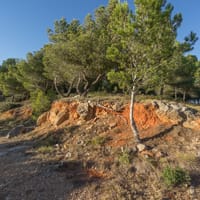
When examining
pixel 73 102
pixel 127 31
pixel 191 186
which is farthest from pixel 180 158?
pixel 73 102

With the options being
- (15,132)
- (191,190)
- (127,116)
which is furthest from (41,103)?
(191,190)

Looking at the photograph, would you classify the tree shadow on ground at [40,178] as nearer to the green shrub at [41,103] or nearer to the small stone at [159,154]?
the small stone at [159,154]

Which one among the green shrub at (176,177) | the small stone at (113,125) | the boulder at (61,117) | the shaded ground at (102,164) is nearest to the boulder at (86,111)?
the shaded ground at (102,164)

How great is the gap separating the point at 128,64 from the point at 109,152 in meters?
3.75

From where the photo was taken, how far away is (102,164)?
21.1 feet

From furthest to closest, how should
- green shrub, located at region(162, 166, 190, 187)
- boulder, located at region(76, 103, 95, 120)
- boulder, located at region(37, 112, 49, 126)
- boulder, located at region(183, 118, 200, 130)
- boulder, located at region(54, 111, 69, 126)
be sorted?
boulder, located at region(37, 112, 49, 126) → boulder, located at region(54, 111, 69, 126) → boulder, located at region(76, 103, 95, 120) → boulder, located at region(183, 118, 200, 130) → green shrub, located at region(162, 166, 190, 187)

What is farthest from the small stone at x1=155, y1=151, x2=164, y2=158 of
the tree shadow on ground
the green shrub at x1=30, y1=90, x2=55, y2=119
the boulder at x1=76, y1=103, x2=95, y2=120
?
the green shrub at x1=30, y1=90, x2=55, y2=119

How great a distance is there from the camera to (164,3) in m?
7.08

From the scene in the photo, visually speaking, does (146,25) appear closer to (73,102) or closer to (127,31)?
(127,31)

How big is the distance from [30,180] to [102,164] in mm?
2297

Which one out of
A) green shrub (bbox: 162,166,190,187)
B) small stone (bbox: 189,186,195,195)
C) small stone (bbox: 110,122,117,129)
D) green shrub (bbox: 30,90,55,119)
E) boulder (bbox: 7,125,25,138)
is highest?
green shrub (bbox: 30,90,55,119)

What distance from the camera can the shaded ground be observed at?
4.93 m

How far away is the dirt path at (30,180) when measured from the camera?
494 centimetres

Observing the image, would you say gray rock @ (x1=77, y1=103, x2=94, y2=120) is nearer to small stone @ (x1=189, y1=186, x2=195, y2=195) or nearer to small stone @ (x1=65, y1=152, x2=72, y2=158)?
small stone @ (x1=65, y1=152, x2=72, y2=158)
